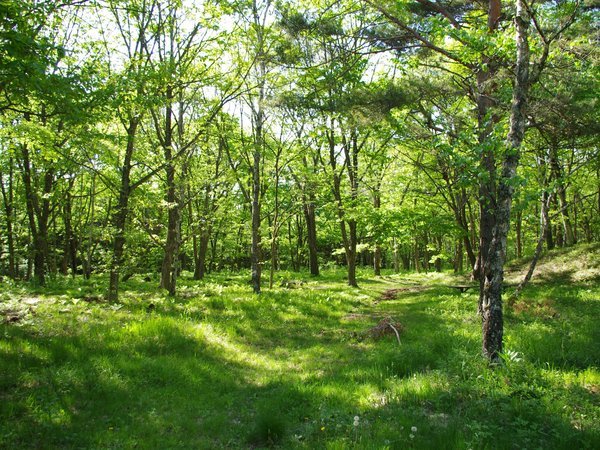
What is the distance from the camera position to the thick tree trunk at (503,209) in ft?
19.2

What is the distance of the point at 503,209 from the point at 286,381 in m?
4.56

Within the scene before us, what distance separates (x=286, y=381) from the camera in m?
6.43

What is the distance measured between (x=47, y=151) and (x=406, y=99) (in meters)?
9.93

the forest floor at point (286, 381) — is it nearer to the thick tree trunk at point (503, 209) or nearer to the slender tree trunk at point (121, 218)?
the thick tree trunk at point (503, 209)

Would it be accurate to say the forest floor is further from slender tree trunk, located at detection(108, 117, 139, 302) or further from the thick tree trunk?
slender tree trunk, located at detection(108, 117, 139, 302)

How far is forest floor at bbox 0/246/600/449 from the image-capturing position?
438 cm

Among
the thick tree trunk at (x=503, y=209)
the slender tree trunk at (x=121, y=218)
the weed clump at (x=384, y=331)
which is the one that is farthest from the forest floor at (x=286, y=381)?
the slender tree trunk at (x=121, y=218)

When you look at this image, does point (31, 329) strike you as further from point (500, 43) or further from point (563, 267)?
point (563, 267)

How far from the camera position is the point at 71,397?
16.6 feet

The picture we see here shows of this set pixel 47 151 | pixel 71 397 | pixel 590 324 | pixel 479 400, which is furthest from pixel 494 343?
pixel 47 151

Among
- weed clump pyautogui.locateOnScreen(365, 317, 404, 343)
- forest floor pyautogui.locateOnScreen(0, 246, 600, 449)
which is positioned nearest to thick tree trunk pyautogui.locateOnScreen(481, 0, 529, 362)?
forest floor pyautogui.locateOnScreen(0, 246, 600, 449)

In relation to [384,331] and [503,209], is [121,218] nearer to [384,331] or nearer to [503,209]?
[384,331]

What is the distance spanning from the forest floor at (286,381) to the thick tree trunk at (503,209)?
1.67 ft

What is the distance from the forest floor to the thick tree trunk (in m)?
0.51
